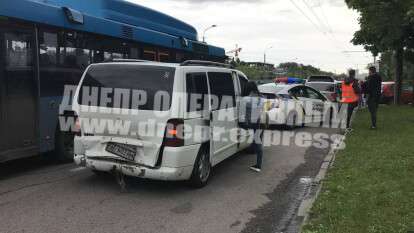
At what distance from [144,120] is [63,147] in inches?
116

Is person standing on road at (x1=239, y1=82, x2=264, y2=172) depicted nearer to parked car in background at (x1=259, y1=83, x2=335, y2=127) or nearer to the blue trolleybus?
the blue trolleybus

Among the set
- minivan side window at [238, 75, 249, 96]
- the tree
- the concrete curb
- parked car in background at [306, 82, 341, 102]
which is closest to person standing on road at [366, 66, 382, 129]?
the concrete curb

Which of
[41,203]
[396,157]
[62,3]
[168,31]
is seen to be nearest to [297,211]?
[41,203]

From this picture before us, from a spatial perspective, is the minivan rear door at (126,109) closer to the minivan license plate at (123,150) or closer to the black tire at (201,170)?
the minivan license plate at (123,150)

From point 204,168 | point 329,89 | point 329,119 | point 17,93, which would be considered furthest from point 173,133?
point 329,89

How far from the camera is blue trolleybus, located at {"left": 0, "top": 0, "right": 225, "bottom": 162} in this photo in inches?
274

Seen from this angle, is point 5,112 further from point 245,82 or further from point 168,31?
point 168,31

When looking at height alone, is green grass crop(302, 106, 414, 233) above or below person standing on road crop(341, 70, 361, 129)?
below

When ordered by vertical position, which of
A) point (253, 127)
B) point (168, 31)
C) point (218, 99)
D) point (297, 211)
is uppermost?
point (168, 31)

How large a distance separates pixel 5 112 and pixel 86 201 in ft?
6.65

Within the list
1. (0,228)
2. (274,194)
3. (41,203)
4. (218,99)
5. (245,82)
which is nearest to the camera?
(0,228)

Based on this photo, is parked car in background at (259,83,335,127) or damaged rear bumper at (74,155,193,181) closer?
damaged rear bumper at (74,155,193,181)

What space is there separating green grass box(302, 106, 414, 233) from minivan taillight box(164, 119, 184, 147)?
1.95m

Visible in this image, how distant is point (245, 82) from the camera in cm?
899
